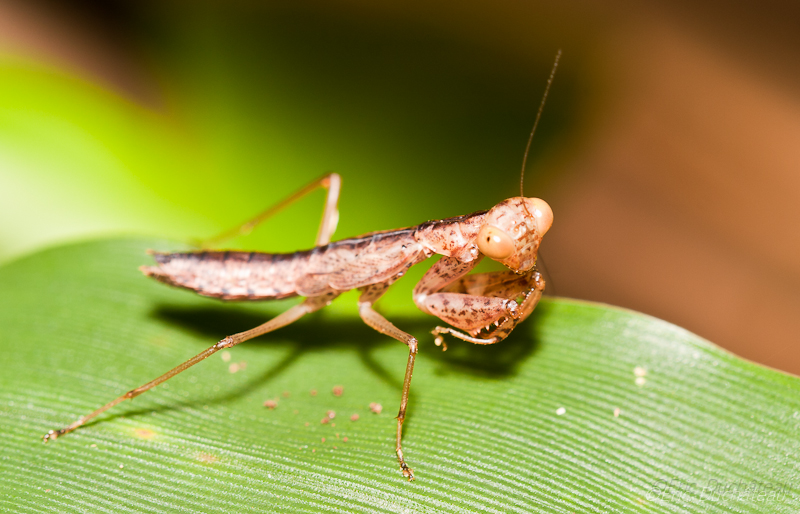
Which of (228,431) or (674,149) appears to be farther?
(674,149)

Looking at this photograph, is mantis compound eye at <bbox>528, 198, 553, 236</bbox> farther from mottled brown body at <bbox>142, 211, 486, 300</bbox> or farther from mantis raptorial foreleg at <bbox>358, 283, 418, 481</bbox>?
mantis raptorial foreleg at <bbox>358, 283, 418, 481</bbox>

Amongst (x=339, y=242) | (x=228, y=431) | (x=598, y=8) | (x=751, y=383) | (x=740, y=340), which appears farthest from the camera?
(x=598, y=8)

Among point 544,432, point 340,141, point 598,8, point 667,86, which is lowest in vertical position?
point 544,432

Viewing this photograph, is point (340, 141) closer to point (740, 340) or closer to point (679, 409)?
point (679, 409)

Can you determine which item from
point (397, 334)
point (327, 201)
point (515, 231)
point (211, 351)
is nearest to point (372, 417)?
point (397, 334)

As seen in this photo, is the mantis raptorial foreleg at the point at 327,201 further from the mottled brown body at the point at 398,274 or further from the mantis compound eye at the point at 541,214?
the mantis compound eye at the point at 541,214

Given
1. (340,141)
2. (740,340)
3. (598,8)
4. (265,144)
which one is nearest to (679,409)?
(740,340)
